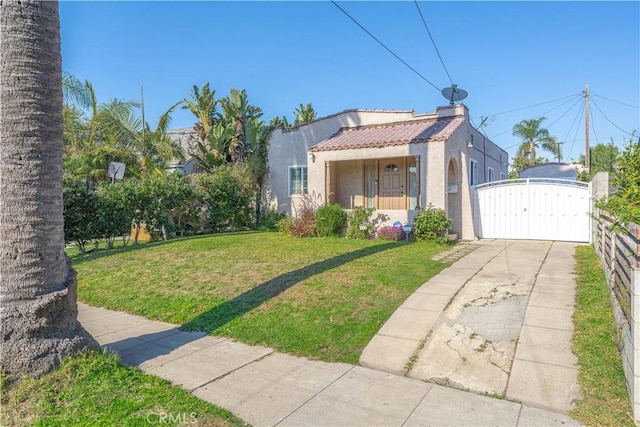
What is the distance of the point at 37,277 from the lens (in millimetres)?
4008

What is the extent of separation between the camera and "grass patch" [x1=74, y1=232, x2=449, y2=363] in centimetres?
564

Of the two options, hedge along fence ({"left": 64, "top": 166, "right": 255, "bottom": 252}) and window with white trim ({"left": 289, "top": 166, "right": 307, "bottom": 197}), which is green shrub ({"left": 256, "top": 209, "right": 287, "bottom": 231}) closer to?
hedge along fence ({"left": 64, "top": 166, "right": 255, "bottom": 252})

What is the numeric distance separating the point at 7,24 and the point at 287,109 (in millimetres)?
31367

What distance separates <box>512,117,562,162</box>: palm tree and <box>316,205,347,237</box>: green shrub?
3831cm

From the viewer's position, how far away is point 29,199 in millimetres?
3965

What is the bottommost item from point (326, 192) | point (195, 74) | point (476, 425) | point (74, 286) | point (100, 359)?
point (476, 425)

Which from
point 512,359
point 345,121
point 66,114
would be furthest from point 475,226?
point 66,114

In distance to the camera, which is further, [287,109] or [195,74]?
[287,109]

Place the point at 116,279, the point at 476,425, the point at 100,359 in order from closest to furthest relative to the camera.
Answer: the point at 476,425
the point at 100,359
the point at 116,279

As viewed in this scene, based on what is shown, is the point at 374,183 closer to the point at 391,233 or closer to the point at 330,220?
the point at 330,220

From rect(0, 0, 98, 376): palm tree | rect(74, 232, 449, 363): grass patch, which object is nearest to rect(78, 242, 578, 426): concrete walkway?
rect(74, 232, 449, 363): grass patch

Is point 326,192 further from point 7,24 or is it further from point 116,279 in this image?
point 7,24

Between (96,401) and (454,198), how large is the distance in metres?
13.7

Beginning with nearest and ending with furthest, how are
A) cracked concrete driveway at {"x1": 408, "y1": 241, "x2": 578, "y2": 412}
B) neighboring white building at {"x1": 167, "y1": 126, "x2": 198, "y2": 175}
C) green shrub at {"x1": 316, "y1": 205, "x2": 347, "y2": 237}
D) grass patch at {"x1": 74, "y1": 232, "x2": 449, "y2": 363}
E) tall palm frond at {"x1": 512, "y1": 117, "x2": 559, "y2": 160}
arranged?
cracked concrete driveway at {"x1": 408, "y1": 241, "x2": 578, "y2": 412}
grass patch at {"x1": 74, "y1": 232, "x2": 449, "y2": 363}
green shrub at {"x1": 316, "y1": 205, "x2": 347, "y2": 237}
neighboring white building at {"x1": 167, "y1": 126, "x2": 198, "y2": 175}
tall palm frond at {"x1": 512, "y1": 117, "x2": 559, "y2": 160}
